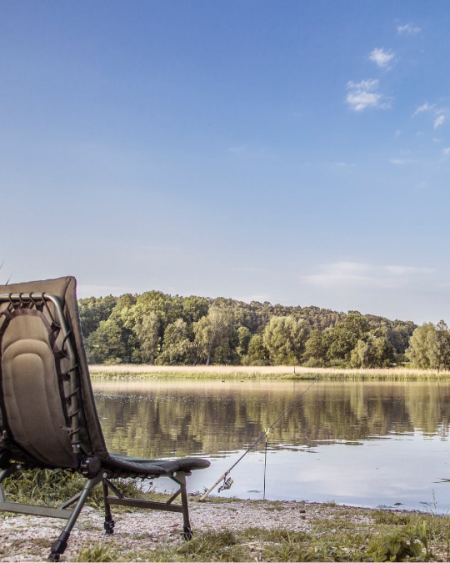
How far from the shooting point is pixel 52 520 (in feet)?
11.9

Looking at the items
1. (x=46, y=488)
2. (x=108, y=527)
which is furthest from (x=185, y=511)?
(x=46, y=488)

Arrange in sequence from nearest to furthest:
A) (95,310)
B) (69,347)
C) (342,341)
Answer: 1. (69,347)
2. (342,341)
3. (95,310)

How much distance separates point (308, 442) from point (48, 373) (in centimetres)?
1097

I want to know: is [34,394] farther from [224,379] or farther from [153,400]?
[224,379]

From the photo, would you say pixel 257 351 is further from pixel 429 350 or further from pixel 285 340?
pixel 429 350

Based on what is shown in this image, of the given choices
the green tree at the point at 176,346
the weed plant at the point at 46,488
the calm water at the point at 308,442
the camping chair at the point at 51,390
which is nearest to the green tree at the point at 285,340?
the green tree at the point at 176,346

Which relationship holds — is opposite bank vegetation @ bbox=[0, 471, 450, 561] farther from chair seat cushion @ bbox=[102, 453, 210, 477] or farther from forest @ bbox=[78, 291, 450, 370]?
forest @ bbox=[78, 291, 450, 370]

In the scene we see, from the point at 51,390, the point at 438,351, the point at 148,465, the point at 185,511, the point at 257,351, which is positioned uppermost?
the point at 438,351

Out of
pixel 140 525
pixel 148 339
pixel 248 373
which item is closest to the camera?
pixel 140 525

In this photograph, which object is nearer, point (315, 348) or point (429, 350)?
point (429, 350)

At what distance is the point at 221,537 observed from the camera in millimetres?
3043

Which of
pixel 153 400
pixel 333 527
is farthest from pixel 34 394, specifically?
pixel 153 400

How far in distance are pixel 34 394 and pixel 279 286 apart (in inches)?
2924

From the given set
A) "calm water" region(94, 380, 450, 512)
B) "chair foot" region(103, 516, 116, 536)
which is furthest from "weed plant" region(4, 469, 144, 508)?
"calm water" region(94, 380, 450, 512)
